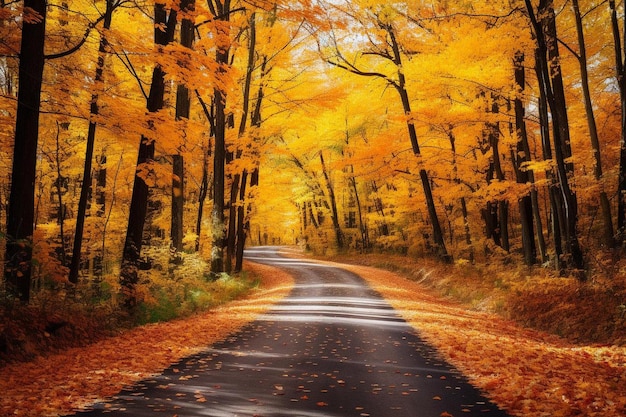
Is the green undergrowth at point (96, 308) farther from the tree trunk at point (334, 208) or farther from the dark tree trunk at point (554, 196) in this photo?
the tree trunk at point (334, 208)

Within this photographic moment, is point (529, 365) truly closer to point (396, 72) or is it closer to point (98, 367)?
point (98, 367)

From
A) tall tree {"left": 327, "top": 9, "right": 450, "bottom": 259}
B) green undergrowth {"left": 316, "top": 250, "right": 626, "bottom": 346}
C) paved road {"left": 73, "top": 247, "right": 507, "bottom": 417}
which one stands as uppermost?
tall tree {"left": 327, "top": 9, "right": 450, "bottom": 259}

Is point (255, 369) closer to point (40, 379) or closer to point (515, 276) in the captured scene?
point (40, 379)

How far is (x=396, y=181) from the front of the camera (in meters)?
31.7

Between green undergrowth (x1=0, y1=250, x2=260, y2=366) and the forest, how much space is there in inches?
2.9

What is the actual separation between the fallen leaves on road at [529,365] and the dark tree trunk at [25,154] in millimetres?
7844

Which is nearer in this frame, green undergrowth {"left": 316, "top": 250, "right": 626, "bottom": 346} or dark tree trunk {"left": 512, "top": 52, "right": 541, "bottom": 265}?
green undergrowth {"left": 316, "top": 250, "right": 626, "bottom": 346}

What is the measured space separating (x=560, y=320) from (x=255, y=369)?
7.56 meters

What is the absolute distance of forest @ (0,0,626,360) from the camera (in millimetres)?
10883

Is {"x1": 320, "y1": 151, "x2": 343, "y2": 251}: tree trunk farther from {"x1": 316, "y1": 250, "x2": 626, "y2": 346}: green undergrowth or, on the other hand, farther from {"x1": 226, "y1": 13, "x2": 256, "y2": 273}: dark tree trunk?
{"x1": 316, "y1": 250, "x2": 626, "y2": 346}: green undergrowth

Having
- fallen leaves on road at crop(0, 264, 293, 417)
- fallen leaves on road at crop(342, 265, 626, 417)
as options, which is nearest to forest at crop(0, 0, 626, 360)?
fallen leaves on road at crop(0, 264, 293, 417)

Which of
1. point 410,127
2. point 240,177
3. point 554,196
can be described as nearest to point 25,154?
point 554,196

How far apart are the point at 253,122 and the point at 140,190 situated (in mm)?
11297

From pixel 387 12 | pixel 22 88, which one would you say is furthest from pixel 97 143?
pixel 387 12
